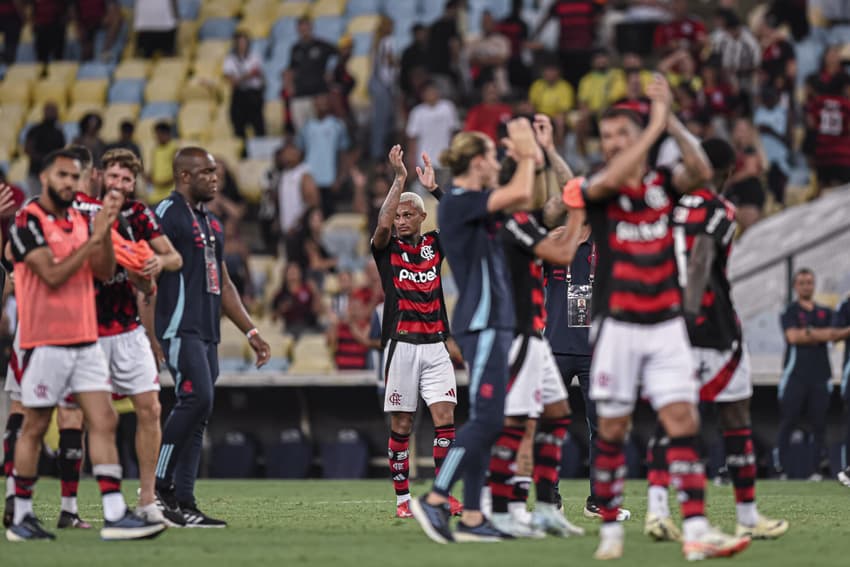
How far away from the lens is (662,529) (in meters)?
9.14

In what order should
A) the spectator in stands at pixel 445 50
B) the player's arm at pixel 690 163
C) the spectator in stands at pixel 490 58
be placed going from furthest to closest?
the spectator in stands at pixel 445 50
the spectator in stands at pixel 490 58
the player's arm at pixel 690 163

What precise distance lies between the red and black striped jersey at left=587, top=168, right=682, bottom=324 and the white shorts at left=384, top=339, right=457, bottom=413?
3463 mm

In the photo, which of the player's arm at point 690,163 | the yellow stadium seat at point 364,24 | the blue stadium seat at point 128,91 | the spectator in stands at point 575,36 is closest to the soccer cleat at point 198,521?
the player's arm at point 690,163

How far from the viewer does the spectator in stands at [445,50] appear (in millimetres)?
23328

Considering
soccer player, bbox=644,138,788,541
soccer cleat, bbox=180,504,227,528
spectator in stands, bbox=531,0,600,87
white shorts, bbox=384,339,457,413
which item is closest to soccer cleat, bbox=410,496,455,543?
soccer player, bbox=644,138,788,541

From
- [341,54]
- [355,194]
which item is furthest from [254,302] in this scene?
[341,54]

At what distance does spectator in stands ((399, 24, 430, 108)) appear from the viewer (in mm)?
23234

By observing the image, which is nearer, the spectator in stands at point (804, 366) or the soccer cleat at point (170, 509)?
the soccer cleat at point (170, 509)

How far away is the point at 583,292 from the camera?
11.6m

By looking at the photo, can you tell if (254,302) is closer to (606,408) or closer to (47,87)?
(47,87)

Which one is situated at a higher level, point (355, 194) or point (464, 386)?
point (355, 194)

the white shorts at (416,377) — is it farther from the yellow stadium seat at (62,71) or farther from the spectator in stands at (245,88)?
the yellow stadium seat at (62,71)

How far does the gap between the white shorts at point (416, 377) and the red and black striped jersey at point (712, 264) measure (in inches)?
112

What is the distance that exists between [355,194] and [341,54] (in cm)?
232
